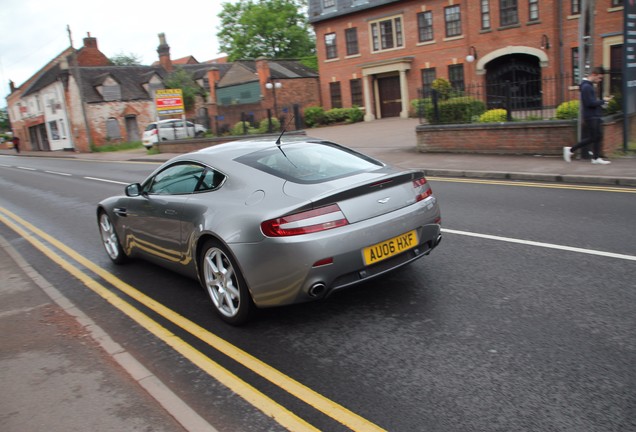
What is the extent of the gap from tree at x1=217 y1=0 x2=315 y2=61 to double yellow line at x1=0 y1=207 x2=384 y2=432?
195 ft

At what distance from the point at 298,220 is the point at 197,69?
57.1 m

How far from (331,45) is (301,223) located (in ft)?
120

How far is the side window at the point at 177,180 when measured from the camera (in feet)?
16.8

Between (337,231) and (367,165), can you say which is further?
(367,165)

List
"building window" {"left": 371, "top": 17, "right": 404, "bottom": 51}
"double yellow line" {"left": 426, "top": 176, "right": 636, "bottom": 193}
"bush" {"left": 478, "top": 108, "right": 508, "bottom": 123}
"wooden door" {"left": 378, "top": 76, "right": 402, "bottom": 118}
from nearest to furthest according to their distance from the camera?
"double yellow line" {"left": 426, "top": 176, "right": 636, "bottom": 193}
"bush" {"left": 478, "top": 108, "right": 508, "bottom": 123}
"building window" {"left": 371, "top": 17, "right": 404, "bottom": 51}
"wooden door" {"left": 378, "top": 76, "right": 402, "bottom": 118}

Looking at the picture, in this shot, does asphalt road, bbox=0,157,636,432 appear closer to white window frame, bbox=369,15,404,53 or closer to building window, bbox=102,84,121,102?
white window frame, bbox=369,15,404,53

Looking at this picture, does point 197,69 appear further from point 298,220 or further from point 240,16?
point 298,220

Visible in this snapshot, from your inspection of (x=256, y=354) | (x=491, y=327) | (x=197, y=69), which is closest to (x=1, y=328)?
(x=256, y=354)

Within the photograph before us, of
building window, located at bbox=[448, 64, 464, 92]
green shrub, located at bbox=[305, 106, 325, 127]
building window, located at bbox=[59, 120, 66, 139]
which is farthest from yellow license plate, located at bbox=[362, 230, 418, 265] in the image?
building window, located at bbox=[59, 120, 66, 139]

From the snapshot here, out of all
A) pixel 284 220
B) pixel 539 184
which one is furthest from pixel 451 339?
pixel 539 184

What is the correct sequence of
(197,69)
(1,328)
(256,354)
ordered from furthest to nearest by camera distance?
1. (197,69)
2. (1,328)
3. (256,354)

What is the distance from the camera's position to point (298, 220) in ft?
13.3

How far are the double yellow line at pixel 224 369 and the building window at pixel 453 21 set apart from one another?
29668 millimetres

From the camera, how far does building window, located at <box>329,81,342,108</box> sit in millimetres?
39062
